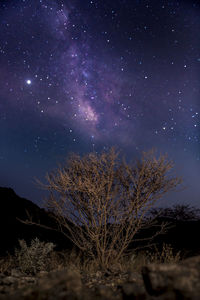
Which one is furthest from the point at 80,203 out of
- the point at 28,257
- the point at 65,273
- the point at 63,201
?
the point at 65,273

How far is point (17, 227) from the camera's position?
16141mm

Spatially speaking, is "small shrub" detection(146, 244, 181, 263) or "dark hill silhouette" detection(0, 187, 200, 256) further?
"dark hill silhouette" detection(0, 187, 200, 256)

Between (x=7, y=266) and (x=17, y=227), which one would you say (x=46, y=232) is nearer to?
(x=17, y=227)

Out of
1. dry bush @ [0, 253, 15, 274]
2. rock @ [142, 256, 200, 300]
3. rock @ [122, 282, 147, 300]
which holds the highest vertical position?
rock @ [142, 256, 200, 300]

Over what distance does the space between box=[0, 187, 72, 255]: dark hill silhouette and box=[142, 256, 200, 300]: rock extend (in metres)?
11.6

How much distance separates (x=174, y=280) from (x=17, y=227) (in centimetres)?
1641

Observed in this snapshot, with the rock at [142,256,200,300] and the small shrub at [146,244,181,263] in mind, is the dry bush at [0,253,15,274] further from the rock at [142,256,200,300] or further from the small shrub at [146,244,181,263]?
the small shrub at [146,244,181,263]

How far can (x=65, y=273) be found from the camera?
94.3 inches

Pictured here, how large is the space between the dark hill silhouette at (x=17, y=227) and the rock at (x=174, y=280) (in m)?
11.6

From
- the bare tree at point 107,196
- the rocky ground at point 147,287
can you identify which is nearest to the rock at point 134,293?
the rocky ground at point 147,287

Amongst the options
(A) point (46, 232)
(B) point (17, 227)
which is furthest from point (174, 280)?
(A) point (46, 232)

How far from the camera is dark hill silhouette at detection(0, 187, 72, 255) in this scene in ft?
47.7

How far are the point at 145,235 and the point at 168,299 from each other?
16.9 meters

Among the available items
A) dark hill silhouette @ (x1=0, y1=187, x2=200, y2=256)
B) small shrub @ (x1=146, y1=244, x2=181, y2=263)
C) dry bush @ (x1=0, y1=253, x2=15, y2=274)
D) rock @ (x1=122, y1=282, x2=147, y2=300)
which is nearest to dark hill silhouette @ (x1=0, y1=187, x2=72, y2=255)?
dark hill silhouette @ (x1=0, y1=187, x2=200, y2=256)
